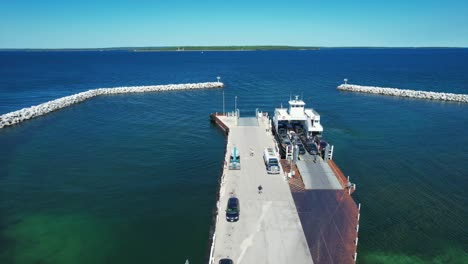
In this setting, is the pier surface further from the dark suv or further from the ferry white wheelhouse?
the ferry white wheelhouse

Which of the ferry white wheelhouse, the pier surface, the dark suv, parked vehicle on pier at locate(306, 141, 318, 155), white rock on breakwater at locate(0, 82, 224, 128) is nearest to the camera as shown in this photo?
the pier surface

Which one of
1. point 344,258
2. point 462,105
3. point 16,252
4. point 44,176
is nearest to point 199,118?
point 44,176

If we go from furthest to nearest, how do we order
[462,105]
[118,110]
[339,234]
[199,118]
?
[462,105] < [118,110] < [199,118] < [339,234]

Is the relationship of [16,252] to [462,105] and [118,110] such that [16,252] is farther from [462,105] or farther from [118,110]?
[462,105]

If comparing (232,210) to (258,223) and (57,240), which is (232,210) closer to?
(258,223)

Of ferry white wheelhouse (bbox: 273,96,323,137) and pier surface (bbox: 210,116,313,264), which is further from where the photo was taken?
ferry white wheelhouse (bbox: 273,96,323,137)

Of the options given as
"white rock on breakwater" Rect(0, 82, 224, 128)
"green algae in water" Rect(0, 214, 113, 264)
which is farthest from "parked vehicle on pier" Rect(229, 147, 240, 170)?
"white rock on breakwater" Rect(0, 82, 224, 128)
